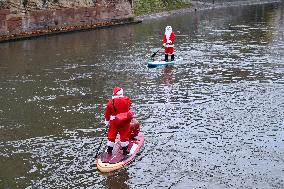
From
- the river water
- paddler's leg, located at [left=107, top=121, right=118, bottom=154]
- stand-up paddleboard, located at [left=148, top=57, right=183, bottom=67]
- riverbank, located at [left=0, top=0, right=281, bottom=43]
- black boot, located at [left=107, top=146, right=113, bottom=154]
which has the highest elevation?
riverbank, located at [left=0, top=0, right=281, bottom=43]

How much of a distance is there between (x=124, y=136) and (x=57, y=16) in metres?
28.4

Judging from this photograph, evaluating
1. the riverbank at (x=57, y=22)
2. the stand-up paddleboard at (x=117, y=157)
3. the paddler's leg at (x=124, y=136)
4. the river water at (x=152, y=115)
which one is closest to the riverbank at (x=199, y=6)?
the riverbank at (x=57, y=22)

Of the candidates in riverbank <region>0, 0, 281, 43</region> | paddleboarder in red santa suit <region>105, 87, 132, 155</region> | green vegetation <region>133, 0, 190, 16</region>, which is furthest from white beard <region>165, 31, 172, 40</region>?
green vegetation <region>133, 0, 190, 16</region>

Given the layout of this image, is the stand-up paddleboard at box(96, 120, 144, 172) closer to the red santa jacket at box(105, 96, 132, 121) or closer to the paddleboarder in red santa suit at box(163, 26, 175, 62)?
the red santa jacket at box(105, 96, 132, 121)

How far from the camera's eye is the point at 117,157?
35.9 ft

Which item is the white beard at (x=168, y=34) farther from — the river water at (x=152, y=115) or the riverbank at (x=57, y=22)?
the riverbank at (x=57, y=22)

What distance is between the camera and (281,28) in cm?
3825

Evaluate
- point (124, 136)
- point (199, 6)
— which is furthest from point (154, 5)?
point (124, 136)

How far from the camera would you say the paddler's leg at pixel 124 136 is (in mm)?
10984

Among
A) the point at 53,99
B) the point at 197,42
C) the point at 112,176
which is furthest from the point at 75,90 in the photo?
the point at 197,42

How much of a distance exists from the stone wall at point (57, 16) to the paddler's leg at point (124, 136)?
76.5ft

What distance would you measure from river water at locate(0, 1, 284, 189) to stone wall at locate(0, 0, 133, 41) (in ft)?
17.0

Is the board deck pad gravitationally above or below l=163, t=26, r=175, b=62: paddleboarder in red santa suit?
below

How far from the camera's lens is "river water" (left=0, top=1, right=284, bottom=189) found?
33.7 ft
